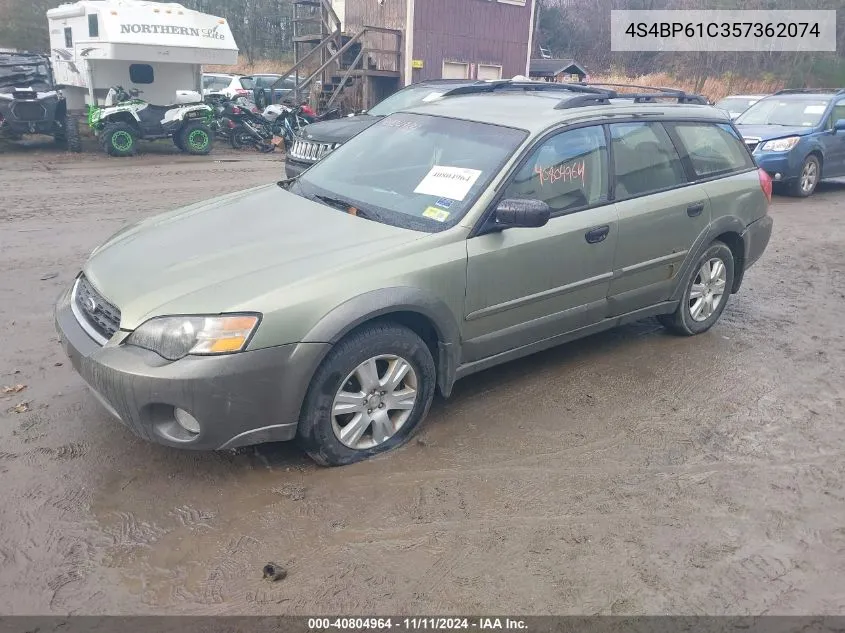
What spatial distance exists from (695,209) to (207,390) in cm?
350

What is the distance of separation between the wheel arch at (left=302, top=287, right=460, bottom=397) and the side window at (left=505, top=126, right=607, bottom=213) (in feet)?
2.65

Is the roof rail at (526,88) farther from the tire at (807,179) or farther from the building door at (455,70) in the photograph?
the building door at (455,70)

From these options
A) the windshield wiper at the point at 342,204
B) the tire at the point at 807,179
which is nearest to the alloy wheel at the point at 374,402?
the windshield wiper at the point at 342,204

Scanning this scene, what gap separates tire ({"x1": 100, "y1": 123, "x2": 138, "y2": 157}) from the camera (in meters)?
13.2

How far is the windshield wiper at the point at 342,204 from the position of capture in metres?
3.86

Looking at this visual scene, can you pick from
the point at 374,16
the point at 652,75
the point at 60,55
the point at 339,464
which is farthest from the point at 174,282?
A: the point at 652,75

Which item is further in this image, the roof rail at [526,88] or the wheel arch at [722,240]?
the roof rail at [526,88]

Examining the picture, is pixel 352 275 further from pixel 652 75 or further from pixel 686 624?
pixel 652 75

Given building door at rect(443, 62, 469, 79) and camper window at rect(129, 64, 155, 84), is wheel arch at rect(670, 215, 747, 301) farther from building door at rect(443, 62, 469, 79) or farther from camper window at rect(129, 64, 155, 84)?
building door at rect(443, 62, 469, 79)

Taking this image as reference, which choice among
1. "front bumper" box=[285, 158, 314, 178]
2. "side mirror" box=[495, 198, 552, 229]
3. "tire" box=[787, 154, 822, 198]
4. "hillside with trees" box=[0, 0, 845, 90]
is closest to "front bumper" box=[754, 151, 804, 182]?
"tire" box=[787, 154, 822, 198]

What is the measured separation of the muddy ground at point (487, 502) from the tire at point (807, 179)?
7.48m

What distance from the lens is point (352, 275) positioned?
3270mm

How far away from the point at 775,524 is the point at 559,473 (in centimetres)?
→ 98

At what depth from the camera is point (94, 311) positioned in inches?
133
